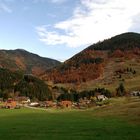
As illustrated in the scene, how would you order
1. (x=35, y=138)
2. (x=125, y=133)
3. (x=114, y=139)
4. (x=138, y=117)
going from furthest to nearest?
1. (x=138, y=117)
2. (x=125, y=133)
3. (x=35, y=138)
4. (x=114, y=139)

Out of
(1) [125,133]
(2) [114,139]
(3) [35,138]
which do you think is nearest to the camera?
(2) [114,139]

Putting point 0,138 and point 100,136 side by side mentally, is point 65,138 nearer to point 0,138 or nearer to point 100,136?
point 100,136

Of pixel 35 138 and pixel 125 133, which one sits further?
pixel 125 133

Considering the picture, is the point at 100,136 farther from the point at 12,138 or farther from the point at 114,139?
the point at 12,138

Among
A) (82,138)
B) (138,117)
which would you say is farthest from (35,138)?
(138,117)

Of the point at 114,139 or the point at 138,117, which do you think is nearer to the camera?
the point at 114,139

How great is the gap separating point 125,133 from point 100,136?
323 cm

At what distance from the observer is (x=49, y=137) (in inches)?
1310

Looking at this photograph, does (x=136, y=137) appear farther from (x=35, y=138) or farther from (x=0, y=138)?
(x=0, y=138)

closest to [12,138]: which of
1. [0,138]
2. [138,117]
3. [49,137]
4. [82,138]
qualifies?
[0,138]

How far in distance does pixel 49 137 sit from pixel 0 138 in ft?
14.6

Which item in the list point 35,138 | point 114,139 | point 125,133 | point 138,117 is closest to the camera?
point 114,139

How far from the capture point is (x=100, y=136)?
1293 inches

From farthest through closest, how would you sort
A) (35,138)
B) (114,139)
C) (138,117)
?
(138,117) < (35,138) < (114,139)
